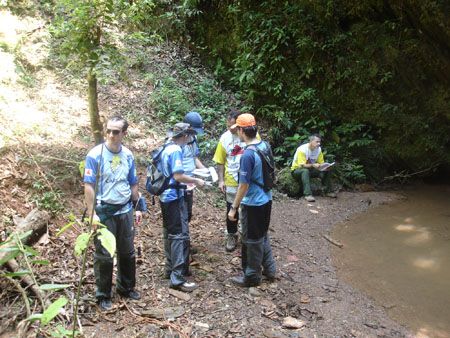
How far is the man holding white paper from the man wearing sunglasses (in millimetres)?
5083

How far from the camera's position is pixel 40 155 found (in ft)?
19.6

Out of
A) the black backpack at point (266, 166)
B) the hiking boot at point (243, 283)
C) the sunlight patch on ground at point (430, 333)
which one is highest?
the black backpack at point (266, 166)

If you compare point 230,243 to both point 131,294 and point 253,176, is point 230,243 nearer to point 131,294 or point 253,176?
point 253,176

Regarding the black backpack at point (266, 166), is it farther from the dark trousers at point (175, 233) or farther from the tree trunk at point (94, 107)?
the tree trunk at point (94, 107)

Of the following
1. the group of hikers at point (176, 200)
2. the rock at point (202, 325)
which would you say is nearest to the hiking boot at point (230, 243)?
the group of hikers at point (176, 200)

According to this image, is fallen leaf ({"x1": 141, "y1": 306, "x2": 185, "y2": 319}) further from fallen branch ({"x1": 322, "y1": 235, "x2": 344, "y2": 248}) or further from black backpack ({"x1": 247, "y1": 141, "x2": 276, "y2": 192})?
fallen branch ({"x1": 322, "y1": 235, "x2": 344, "y2": 248})

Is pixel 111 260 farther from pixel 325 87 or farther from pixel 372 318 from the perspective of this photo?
pixel 325 87

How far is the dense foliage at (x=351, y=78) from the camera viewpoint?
9664mm

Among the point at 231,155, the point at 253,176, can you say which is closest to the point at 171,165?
the point at 253,176

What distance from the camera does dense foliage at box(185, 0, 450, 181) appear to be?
9664 millimetres

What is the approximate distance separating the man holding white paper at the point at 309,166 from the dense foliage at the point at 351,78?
3.63 ft

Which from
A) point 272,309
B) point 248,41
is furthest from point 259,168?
point 248,41

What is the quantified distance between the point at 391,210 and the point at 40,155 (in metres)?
6.63

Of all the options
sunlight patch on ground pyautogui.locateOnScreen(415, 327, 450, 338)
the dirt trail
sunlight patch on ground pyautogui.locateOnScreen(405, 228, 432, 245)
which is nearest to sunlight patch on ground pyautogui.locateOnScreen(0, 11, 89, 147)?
the dirt trail
